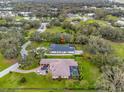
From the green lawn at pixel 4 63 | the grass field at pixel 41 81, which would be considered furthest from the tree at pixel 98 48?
the green lawn at pixel 4 63

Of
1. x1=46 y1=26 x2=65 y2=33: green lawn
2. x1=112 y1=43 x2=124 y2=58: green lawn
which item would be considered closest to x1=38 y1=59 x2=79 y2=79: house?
x1=112 y1=43 x2=124 y2=58: green lawn

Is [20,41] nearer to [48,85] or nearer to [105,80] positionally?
[48,85]

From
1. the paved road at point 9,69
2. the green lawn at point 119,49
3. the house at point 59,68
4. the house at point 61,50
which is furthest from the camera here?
the green lawn at point 119,49

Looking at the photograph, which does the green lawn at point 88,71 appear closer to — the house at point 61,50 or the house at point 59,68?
the house at point 59,68

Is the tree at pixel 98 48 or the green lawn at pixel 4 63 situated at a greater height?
the tree at pixel 98 48

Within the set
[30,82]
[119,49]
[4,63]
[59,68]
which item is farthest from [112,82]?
[4,63]

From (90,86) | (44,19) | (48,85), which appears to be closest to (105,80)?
(90,86)

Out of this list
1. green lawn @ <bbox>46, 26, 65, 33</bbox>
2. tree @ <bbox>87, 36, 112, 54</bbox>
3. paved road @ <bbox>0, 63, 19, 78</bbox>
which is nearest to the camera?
paved road @ <bbox>0, 63, 19, 78</bbox>

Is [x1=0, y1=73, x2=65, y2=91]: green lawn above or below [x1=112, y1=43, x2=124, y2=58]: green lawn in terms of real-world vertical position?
below

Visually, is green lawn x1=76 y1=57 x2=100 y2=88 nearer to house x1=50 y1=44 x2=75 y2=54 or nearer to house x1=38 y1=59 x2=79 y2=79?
house x1=38 y1=59 x2=79 y2=79
